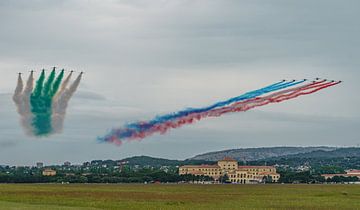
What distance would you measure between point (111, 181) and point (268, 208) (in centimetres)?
12381

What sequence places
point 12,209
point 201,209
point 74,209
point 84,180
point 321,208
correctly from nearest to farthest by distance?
point 12,209
point 74,209
point 201,209
point 321,208
point 84,180

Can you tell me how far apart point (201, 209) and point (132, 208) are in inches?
313

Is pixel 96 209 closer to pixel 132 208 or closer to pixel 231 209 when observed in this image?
pixel 132 208

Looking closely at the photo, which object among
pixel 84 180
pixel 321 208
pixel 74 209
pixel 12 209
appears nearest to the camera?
pixel 12 209

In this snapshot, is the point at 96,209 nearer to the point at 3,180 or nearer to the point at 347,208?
the point at 347,208

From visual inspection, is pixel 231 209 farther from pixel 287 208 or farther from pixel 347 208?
pixel 347 208

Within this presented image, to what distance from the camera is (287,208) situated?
76875 mm

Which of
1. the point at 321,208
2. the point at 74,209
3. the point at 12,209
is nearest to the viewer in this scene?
the point at 12,209

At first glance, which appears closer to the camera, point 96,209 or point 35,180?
point 96,209

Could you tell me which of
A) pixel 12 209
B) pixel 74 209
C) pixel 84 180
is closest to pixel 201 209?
pixel 74 209

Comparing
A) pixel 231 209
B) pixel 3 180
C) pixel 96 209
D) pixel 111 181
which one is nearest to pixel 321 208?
pixel 231 209

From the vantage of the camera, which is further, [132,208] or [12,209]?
[132,208]

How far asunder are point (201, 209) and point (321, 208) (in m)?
14.4

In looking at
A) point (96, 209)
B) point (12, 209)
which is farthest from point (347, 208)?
point (12, 209)
